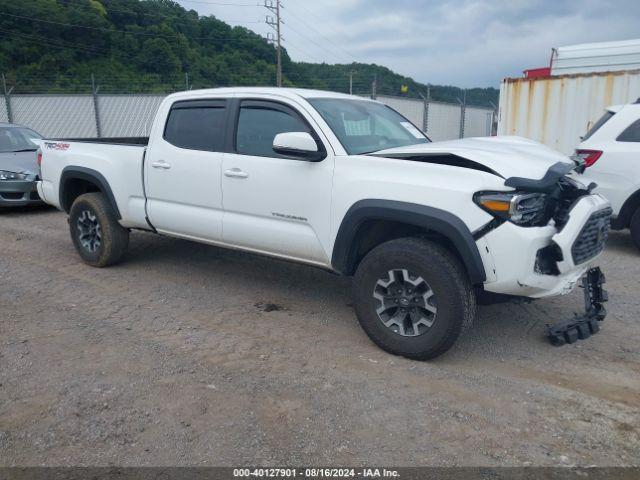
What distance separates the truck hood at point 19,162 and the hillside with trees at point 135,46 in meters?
21.4

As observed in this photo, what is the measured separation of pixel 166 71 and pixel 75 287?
31492 millimetres

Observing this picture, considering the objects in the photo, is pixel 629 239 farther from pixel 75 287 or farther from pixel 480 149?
pixel 75 287

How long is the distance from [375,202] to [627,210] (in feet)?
13.7

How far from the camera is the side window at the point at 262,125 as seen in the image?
4.53m

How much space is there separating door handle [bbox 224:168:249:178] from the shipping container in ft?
21.6

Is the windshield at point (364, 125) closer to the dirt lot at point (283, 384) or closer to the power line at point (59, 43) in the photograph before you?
the dirt lot at point (283, 384)

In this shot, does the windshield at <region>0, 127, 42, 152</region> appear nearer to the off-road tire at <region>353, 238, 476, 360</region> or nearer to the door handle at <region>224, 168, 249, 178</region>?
the door handle at <region>224, 168, 249, 178</region>

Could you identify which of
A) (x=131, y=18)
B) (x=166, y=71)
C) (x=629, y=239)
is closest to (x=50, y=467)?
(x=629, y=239)

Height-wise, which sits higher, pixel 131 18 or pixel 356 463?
pixel 131 18

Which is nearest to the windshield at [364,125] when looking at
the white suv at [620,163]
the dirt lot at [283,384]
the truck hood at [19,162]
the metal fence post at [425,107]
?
the dirt lot at [283,384]

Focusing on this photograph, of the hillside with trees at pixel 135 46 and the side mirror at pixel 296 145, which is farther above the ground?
the hillside with trees at pixel 135 46

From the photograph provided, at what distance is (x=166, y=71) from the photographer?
34219 mm

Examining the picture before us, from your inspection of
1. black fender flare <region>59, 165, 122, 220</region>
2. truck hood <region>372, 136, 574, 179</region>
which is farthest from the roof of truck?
black fender flare <region>59, 165, 122, 220</region>

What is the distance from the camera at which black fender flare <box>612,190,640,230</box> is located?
644 centimetres
